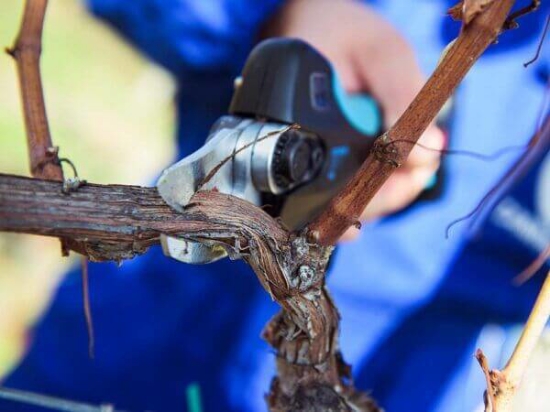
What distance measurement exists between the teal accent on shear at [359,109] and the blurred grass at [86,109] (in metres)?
0.25

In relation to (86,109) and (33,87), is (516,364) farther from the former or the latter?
(86,109)

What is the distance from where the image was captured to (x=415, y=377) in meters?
0.68

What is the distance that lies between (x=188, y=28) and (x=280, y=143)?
356mm

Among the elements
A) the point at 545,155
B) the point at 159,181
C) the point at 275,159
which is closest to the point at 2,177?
the point at 159,181

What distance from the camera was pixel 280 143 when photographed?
37cm

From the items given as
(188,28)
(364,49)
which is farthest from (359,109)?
(188,28)

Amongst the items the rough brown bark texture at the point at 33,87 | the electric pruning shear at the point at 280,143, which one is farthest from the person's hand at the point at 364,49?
the rough brown bark texture at the point at 33,87

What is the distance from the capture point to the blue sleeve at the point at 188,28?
25.7 inches

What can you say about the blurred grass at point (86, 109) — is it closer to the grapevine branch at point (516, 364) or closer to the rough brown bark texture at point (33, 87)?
the rough brown bark texture at point (33, 87)

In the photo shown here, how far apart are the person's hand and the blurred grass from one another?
0.61 ft

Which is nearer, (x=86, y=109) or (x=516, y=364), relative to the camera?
(x=516, y=364)

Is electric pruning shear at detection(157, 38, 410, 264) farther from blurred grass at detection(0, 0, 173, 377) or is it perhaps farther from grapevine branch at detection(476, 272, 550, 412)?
blurred grass at detection(0, 0, 173, 377)

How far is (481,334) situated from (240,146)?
45 centimetres

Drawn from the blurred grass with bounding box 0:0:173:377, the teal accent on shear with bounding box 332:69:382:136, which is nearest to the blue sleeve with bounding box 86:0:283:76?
the blurred grass with bounding box 0:0:173:377
